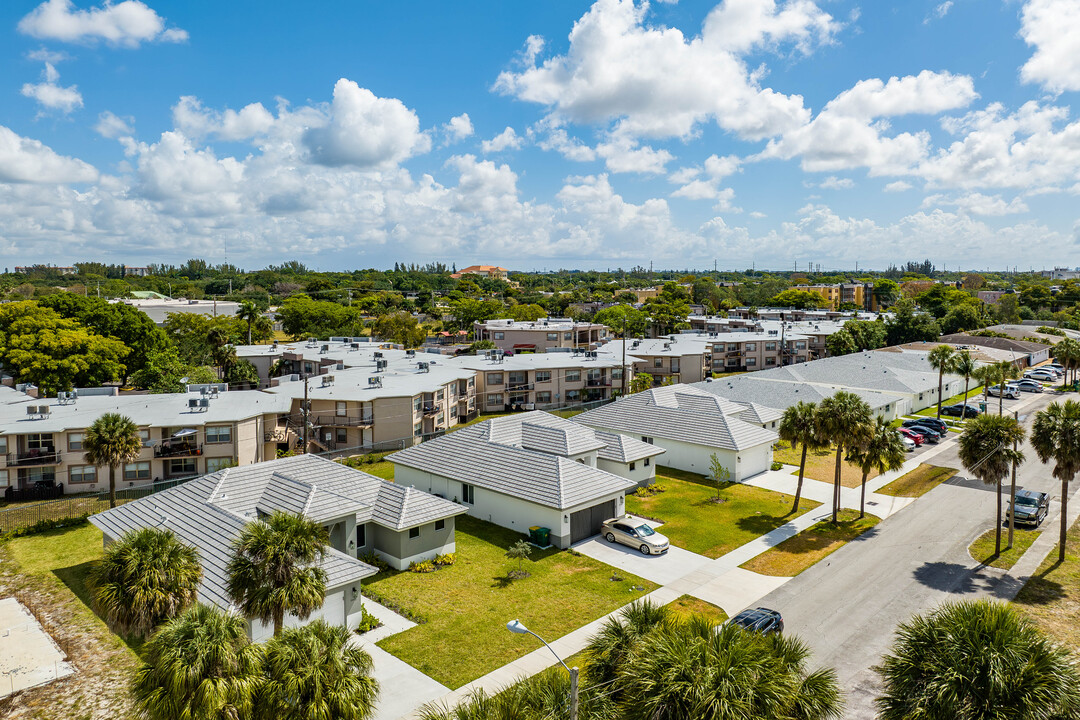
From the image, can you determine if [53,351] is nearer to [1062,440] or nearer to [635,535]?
[635,535]

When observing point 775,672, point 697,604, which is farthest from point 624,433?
point 775,672

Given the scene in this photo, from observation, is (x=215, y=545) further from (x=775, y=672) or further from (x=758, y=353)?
(x=758, y=353)

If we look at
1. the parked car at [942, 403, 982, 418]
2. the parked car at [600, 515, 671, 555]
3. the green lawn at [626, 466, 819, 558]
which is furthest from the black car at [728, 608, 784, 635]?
the parked car at [942, 403, 982, 418]

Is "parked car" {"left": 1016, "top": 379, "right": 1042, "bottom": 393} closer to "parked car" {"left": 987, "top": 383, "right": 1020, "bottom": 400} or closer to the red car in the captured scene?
"parked car" {"left": 987, "top": 383, "right": 1020, "bottom": 400}

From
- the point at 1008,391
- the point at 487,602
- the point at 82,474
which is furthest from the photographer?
the point at 1008,391

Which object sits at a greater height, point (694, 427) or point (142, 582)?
point (142, 582)

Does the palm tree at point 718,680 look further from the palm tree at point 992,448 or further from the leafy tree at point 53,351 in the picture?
the leafy tree at point 53,351

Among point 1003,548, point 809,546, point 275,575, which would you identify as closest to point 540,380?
point 809,546
